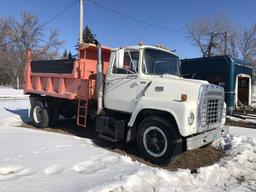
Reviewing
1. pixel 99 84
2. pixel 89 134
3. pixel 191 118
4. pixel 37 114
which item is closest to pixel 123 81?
pixel 99 84

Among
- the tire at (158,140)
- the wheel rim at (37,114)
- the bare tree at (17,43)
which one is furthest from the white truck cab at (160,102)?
the bare tree at (17,43)

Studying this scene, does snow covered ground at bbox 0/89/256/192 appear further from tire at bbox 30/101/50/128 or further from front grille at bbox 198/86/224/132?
tire at bbox 30/101/50/128

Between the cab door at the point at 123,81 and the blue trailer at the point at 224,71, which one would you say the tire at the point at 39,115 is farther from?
the blue trailer at the point at 224,71

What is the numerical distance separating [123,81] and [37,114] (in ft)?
16.3

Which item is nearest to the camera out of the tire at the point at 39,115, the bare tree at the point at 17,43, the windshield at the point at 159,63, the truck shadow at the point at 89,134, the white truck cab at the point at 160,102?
the white truck cab at the point at 160,102

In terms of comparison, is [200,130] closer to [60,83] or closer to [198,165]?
[198,165]

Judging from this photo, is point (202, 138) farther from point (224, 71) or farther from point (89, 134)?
point (224, 71)

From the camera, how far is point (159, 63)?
778cm

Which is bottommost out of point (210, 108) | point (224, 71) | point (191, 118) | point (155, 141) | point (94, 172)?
point (94, 172)

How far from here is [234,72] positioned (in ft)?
49.4

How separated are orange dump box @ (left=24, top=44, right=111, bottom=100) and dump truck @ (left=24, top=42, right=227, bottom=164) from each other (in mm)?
29

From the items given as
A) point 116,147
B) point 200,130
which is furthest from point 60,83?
point 200,130

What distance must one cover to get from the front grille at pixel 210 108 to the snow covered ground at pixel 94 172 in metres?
0.86

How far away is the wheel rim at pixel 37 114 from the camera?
11.3 metres
